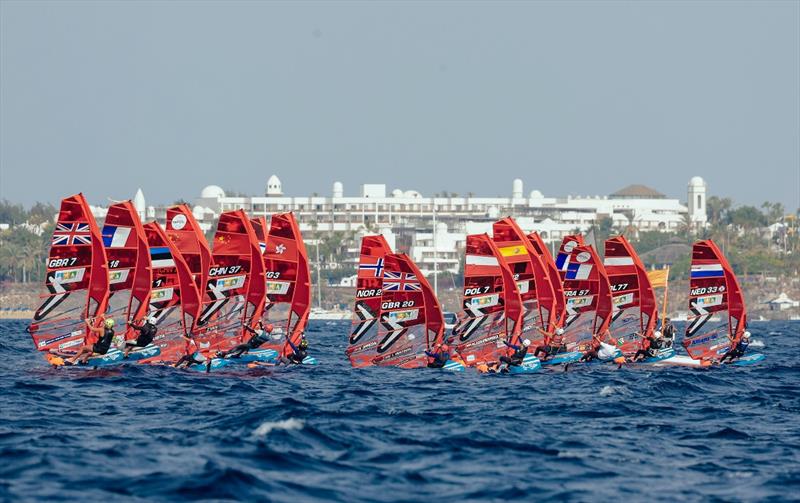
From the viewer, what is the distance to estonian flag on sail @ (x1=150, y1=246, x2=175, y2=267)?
164ft

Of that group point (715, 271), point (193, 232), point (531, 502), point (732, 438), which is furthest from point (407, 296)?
point (531, 502)

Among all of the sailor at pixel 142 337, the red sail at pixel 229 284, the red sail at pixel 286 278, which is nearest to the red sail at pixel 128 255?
the sailor at pixel 142 337

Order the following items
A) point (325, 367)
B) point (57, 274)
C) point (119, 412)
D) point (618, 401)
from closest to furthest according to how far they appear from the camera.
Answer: point (119, 412), point (618, 401), point (57, 274), point (325, 367)

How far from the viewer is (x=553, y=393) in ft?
137

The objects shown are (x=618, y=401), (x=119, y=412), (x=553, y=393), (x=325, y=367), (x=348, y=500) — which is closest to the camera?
(x=348, y=500)

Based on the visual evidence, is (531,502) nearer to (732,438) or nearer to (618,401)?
(732,438)

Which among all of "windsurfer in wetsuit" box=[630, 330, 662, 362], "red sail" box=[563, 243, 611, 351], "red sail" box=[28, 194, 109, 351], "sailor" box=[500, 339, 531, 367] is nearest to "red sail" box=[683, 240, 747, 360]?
"windsurfer in wetsuit" box=[630, 330, 662, 362]

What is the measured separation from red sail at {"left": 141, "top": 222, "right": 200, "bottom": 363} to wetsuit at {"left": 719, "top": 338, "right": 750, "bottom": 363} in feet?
69.8

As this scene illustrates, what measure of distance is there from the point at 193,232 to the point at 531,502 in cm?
3114

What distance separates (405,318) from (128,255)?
9.73 m

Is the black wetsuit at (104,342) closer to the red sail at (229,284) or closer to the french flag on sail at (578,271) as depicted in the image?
the red sail at (229,284)

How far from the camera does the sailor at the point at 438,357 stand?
4853 cm

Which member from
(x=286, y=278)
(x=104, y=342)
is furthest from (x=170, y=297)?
(x=104, y=342)

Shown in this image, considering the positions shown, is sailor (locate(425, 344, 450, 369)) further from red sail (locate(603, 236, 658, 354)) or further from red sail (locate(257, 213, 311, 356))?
red sail (locate(603, 236, 658, 354))
